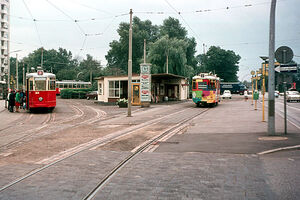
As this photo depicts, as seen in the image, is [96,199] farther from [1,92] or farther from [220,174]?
[1,92]

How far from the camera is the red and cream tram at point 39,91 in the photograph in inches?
930

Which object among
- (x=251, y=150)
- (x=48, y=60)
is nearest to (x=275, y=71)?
(x=251, y=150)

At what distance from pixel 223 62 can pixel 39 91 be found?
76767mm

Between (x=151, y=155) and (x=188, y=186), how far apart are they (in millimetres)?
2870

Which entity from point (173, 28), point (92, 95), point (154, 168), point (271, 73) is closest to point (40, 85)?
point (271, 73)

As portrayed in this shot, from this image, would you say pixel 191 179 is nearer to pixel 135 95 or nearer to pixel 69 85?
pixel 135 95

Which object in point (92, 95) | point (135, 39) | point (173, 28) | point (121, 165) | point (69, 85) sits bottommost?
point (121, 165)

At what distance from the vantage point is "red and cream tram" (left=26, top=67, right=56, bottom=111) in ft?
77.5

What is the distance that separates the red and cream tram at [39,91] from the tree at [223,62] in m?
74.8

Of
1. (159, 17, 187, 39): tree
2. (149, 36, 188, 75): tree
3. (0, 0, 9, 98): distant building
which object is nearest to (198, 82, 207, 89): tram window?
(149, 36, 188, 75): tree

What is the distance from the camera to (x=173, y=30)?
68.1 m

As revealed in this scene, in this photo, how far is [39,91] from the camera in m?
23.7

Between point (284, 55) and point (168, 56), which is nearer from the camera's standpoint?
point (284, 55)

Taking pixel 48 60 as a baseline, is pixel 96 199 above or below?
below
